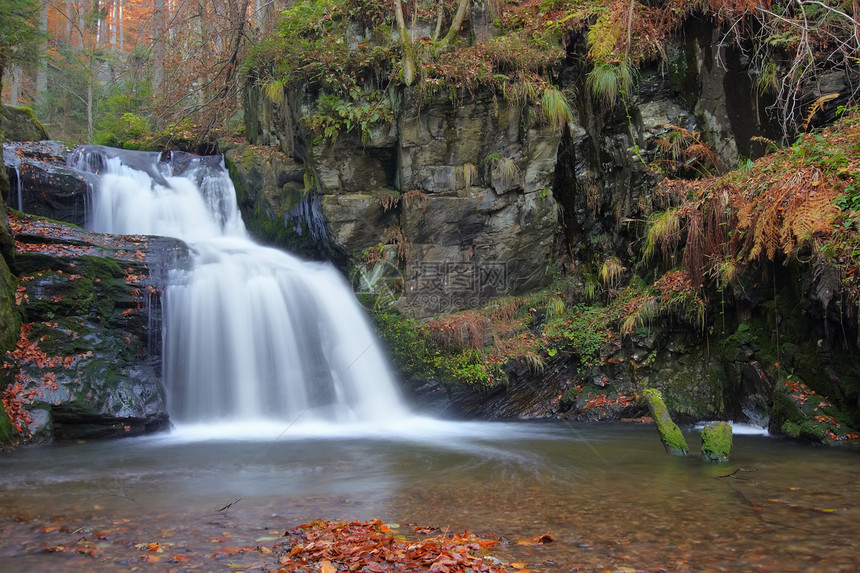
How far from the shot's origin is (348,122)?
10.6 m

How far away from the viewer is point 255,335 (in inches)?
384

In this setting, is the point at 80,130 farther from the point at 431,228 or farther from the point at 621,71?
the point at 621,71

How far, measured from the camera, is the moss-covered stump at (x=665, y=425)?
19.9ft

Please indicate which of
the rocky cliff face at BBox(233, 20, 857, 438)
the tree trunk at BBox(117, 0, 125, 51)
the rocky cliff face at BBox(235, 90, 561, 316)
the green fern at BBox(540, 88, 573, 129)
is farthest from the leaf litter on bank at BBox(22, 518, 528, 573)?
the tree trunk at BBox(117, 0, 125, 51)

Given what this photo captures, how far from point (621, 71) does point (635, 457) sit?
7.26 meters

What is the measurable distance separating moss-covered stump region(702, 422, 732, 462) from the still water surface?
0.14 meters

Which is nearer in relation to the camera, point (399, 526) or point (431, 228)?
point (399, 526)

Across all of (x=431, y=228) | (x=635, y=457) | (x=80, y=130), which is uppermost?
(x=80, y=130)

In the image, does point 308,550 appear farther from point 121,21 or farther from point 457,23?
point 121,21

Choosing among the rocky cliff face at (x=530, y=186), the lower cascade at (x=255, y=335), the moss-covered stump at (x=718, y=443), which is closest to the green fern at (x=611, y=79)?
the rocky cliff face at (x=530, y=186)

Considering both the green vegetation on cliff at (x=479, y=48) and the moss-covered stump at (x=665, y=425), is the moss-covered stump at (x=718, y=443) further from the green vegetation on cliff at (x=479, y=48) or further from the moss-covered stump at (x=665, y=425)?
the green vegetation on cliff at (x=479, y=48)

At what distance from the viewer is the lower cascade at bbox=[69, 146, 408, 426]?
357 inches

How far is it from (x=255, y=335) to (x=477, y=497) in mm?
6024

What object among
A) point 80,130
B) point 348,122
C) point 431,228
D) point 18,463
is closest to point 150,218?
point 348,122
